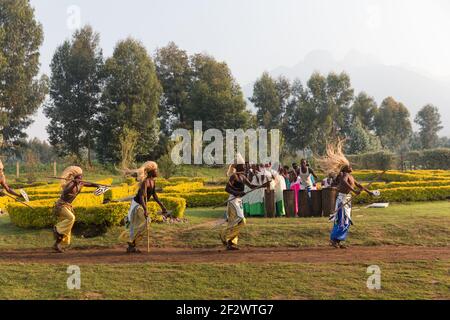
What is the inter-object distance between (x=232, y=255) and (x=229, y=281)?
2.02 meters

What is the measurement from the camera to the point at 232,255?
412 inches

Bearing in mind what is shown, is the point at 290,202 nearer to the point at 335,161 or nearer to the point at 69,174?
the point at 335,161

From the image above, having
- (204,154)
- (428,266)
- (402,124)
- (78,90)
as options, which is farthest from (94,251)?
(402,124)

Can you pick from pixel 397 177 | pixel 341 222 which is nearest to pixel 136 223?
pixel 341 222

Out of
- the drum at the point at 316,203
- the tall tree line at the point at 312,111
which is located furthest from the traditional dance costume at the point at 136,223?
the tall tree line at the point at 312,111

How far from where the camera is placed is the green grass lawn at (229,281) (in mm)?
7848

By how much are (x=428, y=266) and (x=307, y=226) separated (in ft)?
13.2

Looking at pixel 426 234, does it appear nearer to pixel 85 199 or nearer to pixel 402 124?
pixel 85 199

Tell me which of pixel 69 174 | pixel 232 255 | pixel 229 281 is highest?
pixel 69 174

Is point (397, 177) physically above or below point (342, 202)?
above

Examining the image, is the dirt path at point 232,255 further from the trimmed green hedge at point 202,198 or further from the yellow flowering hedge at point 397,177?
the yellow flowering hedge at point 397,177

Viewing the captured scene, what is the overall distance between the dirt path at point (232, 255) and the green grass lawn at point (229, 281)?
1.87ft

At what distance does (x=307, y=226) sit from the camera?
12.9 meters

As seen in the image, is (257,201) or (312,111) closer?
(257,201)
